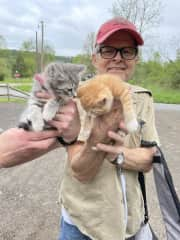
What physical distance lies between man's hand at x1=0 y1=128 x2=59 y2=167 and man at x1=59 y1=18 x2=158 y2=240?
6.8 inches

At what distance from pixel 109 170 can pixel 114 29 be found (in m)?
0.78

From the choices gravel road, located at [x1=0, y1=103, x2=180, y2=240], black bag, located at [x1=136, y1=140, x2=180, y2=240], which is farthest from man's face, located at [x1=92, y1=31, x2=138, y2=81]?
gravel road, located at [x1=0, y1=103, x2=180, y2=240]

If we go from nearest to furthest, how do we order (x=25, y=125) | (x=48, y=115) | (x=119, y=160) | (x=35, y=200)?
1. (x=48, y=115)
2. (x=25, y=125)
3. (x=119, y=160)
4. (x=35, y=200)

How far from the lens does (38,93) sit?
4.35 feet

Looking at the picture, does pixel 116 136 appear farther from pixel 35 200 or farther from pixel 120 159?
pixel 35 200

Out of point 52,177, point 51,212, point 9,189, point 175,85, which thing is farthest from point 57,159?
point 175,85

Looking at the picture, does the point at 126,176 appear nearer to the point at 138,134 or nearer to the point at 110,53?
the point at 138,134

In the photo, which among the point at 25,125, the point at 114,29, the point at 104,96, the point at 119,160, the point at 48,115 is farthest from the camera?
the point at 114,29

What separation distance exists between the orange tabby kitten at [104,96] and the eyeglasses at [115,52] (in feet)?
1.82

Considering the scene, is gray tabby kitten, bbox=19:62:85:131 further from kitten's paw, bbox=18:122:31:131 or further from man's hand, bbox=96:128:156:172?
man's hand, bbox=96:128:156:172

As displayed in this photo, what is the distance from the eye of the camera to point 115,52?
5.85 feet

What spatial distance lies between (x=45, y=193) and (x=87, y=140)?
3.27 metres

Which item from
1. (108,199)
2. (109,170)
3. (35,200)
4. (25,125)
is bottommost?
(35,200)

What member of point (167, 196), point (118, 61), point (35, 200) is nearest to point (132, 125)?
point (167, 196)
